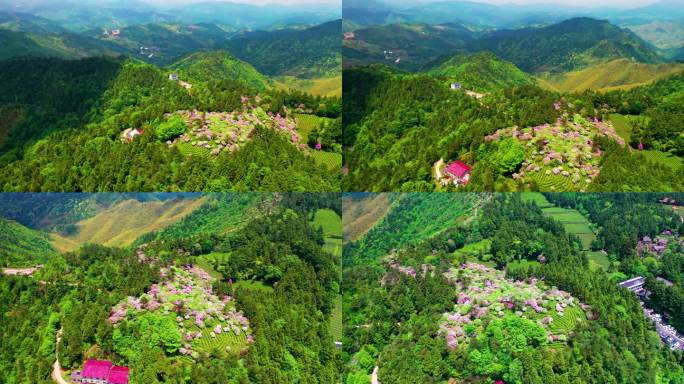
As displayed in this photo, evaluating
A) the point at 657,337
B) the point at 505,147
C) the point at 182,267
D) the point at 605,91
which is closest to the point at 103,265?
the point at 182,267

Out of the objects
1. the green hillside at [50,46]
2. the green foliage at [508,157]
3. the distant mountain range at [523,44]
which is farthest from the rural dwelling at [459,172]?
the green hillside at [50,46]

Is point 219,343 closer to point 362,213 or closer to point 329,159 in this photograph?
point 362,213

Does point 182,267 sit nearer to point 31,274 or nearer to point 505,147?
point 31,274

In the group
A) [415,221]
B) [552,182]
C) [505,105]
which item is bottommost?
[415,221]

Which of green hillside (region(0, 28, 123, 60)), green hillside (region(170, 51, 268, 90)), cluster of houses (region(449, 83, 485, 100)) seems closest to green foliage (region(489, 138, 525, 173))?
cluster of houses (region(449, 83, 485, 100))

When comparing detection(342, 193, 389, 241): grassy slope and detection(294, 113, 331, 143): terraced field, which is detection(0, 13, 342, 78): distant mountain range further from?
detection(342, 193, 389, 241): grassy slope

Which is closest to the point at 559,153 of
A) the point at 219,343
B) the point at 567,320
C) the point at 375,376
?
the point at 567,320
